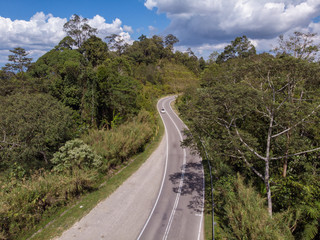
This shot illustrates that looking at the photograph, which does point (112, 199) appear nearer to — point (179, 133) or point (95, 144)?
point (95, 144)

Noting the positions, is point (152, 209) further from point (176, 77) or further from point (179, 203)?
point (176, 77)

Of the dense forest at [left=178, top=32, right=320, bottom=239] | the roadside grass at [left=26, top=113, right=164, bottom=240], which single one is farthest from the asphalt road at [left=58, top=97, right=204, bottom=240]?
the dense forest at [left=178, top=32, right=320, bottom=239]

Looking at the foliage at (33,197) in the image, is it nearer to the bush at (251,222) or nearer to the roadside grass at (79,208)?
the roadside grass at (79,208)

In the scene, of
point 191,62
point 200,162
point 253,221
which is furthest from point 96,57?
point 191,62

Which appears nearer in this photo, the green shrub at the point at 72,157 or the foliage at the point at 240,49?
the green shrub at the point at 72,157

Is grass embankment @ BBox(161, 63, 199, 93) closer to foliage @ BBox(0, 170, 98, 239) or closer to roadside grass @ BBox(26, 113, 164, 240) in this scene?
roadside grass @ BBox(26, 113, 164, 240)

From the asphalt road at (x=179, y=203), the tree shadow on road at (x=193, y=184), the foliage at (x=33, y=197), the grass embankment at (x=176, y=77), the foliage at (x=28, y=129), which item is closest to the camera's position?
the foliage at (x=33, y=197)

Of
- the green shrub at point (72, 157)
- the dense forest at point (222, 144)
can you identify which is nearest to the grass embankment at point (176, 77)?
the dense forest at point (222, 144)
